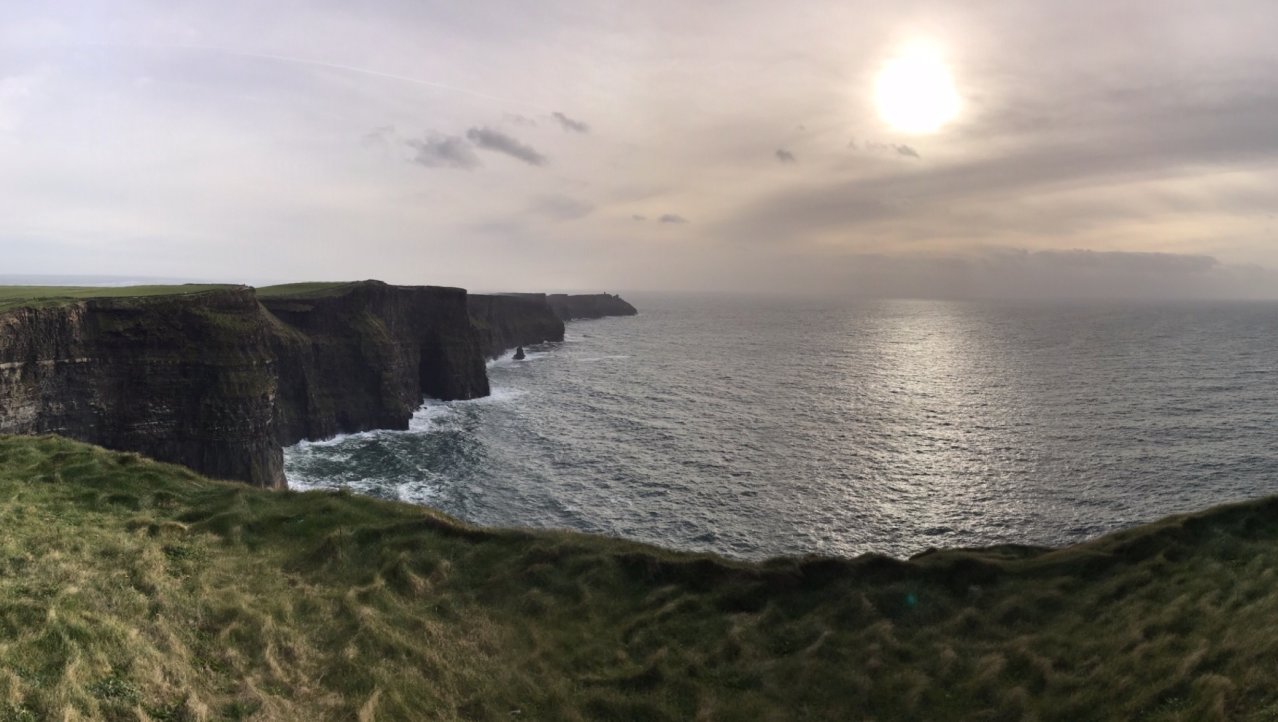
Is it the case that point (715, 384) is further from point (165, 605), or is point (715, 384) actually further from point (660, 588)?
point (165, 605)

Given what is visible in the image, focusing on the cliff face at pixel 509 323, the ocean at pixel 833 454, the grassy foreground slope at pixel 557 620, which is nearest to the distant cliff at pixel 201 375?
the ocean at pixel 833 454

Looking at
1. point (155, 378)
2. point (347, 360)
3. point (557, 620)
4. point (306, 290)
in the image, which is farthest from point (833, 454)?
point (306, 290)

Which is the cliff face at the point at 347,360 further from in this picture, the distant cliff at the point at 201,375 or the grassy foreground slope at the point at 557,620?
the grassy foreground slope at the point at 557,620

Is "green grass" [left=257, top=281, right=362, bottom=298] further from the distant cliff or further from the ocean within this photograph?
the ocean

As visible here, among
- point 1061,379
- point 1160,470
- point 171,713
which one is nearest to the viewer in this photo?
point 171,713

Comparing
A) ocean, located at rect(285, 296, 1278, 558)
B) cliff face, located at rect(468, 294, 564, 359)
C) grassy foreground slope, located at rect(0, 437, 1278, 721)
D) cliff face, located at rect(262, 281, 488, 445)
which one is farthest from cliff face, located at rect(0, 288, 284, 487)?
cliff face, located at rect(468, 294, 564, 359)

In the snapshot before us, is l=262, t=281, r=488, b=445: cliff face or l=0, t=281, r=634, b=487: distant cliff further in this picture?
l=262, t=281, r=488, b=445: cliff face

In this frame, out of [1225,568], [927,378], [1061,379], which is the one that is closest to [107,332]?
[1225,568]
